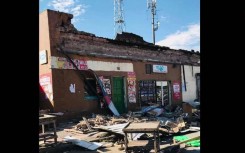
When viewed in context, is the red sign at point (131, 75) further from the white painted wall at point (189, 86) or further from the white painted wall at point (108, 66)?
the white painted wall at point (189, 86)

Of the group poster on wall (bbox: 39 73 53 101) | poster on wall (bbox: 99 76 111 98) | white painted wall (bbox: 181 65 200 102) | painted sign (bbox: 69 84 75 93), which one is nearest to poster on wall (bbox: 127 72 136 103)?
poster on wall (bbox: 99 76 111 98)

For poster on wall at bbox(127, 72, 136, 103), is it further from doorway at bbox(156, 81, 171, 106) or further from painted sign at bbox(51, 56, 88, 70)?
painted sign at bbox(51, 56, 88, 70)

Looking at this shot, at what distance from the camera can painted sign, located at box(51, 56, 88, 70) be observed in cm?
1323

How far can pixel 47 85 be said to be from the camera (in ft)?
43.8

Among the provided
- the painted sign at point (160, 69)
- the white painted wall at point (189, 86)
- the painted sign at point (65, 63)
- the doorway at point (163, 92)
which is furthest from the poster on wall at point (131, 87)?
the white painted wall at point (189, 86)

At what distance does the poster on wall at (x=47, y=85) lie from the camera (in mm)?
13156

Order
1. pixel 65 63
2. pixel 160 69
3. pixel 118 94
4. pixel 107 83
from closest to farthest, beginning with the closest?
pixel 65 63 → pixel 107 83 → pixel 118 94 → pixel 160 69

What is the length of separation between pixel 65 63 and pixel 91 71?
5.33ft

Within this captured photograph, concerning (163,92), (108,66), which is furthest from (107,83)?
(163,92)

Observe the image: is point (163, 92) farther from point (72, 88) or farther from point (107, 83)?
point (72, 88)
